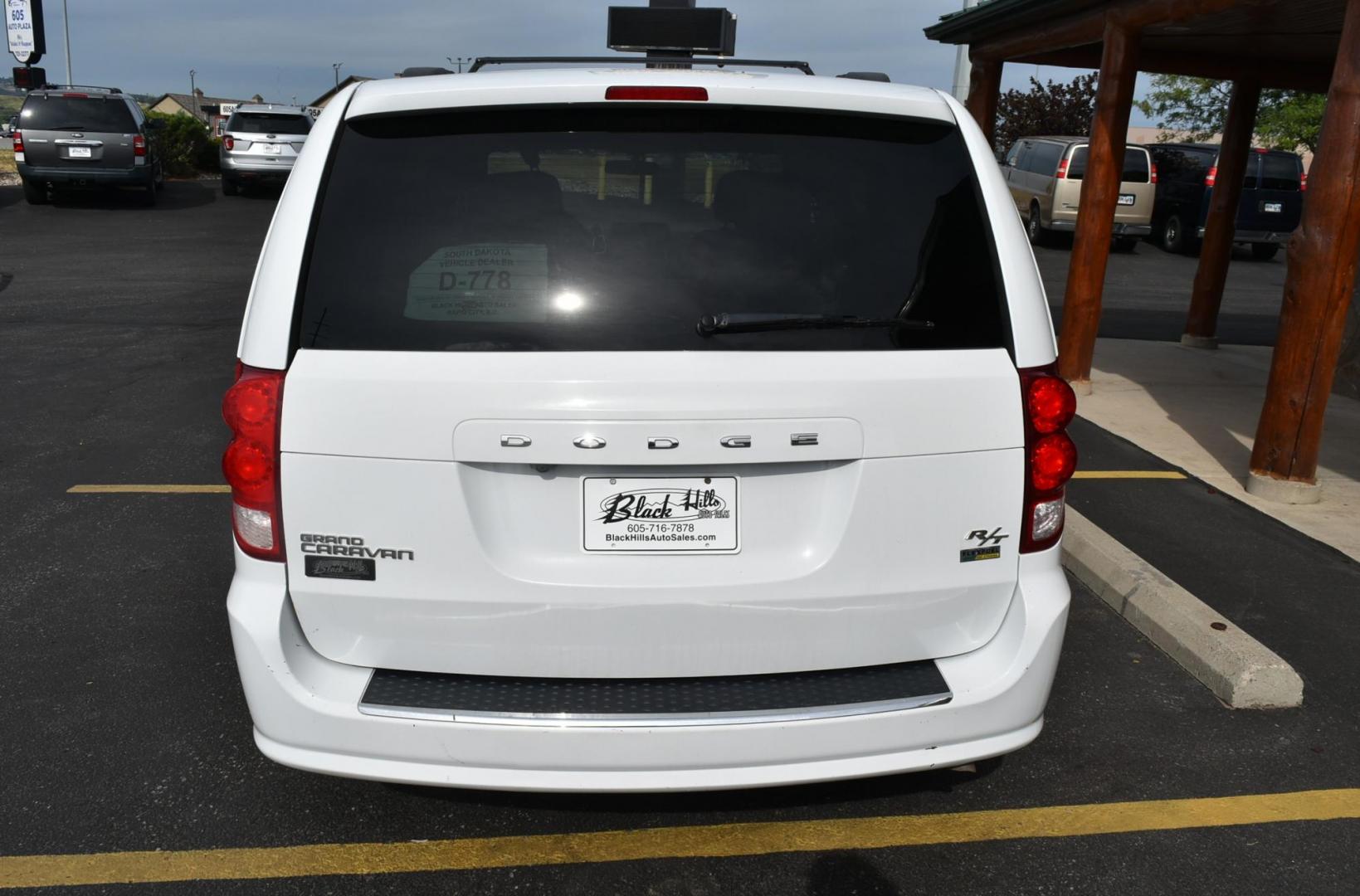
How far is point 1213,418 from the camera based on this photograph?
26.7 ft

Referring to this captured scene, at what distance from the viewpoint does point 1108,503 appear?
6145mm

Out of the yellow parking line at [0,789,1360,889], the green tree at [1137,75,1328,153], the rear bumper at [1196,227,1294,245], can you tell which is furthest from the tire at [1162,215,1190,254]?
the yellow parking line at [0,789,1360,889]

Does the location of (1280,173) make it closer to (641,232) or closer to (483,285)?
(641,232)

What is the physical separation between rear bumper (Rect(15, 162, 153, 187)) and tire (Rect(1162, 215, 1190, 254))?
19188 mm

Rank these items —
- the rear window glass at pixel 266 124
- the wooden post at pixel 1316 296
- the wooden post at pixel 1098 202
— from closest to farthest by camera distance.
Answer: the wooden post at pixel 1316 296 → the wooden post at pixel 1098 202 → the rear window glass at pixel 266 124

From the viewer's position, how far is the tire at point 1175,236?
21906 mm

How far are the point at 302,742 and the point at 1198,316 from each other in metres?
10.6

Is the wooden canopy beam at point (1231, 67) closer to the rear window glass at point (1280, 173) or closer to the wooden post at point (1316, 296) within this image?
the wooden post at point (1316, 296)

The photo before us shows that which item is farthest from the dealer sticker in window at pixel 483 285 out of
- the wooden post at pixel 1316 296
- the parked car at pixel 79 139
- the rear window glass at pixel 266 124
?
the rear window glass at pixel 266 124

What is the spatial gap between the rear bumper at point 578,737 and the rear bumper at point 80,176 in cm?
2136

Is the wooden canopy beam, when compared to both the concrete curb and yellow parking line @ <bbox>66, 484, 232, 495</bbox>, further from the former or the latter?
yellow parking line @ <bbox>66, 484, 232, 495</bbox>

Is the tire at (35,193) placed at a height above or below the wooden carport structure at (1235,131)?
below

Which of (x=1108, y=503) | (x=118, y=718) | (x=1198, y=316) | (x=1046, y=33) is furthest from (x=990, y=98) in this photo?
(x=118, y=718)

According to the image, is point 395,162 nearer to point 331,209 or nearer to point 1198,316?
point 331,209
